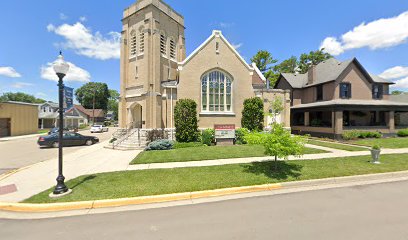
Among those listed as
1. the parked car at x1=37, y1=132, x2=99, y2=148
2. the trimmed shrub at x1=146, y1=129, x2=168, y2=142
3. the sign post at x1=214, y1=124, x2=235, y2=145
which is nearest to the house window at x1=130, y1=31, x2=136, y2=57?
the trimmed shrub at x1=146, y1=129, x2=168, y2=142

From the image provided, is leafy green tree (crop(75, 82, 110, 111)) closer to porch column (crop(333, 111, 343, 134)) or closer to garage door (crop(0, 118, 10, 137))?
garage door (crop(0, 118, 10, 137))

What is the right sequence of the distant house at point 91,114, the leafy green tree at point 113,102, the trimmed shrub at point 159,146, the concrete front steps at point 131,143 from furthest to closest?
the leafy green tree at point 113,102 → the distant house at point 91,114 → the concrete front steps at point 131,143 → the trimmed shrub at point 159,146

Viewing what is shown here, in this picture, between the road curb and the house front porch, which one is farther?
the house front porch

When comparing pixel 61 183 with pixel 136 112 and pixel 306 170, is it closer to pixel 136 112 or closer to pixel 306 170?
pixel 306 170

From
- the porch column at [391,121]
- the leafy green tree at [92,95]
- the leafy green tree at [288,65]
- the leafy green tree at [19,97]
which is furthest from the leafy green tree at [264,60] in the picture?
the leafy green tree at [19,97]

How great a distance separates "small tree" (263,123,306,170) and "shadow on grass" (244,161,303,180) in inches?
31.7

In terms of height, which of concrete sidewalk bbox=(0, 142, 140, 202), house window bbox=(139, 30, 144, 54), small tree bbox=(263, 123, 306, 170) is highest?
house window bbox=(139, 30, 144, 54)

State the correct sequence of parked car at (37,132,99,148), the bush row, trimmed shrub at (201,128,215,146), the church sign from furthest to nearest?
the bush row < parked car at (37,132,99,148) < the church sign < trimmed shrub at (201,128,215,146)

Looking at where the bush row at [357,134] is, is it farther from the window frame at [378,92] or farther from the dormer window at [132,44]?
the dormer window at [132,44]

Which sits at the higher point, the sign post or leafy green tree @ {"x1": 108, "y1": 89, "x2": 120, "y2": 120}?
leafy green tree @ {"x1": 108, "y1": 89, "x2": 120, "y2": 120}

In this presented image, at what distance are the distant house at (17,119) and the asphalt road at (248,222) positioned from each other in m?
33.2

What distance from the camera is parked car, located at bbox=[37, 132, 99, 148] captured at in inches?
673

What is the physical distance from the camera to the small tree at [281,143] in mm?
7246

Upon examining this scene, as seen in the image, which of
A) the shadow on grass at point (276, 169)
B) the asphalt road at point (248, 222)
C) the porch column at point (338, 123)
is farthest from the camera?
the porch column at point (338, 123)
